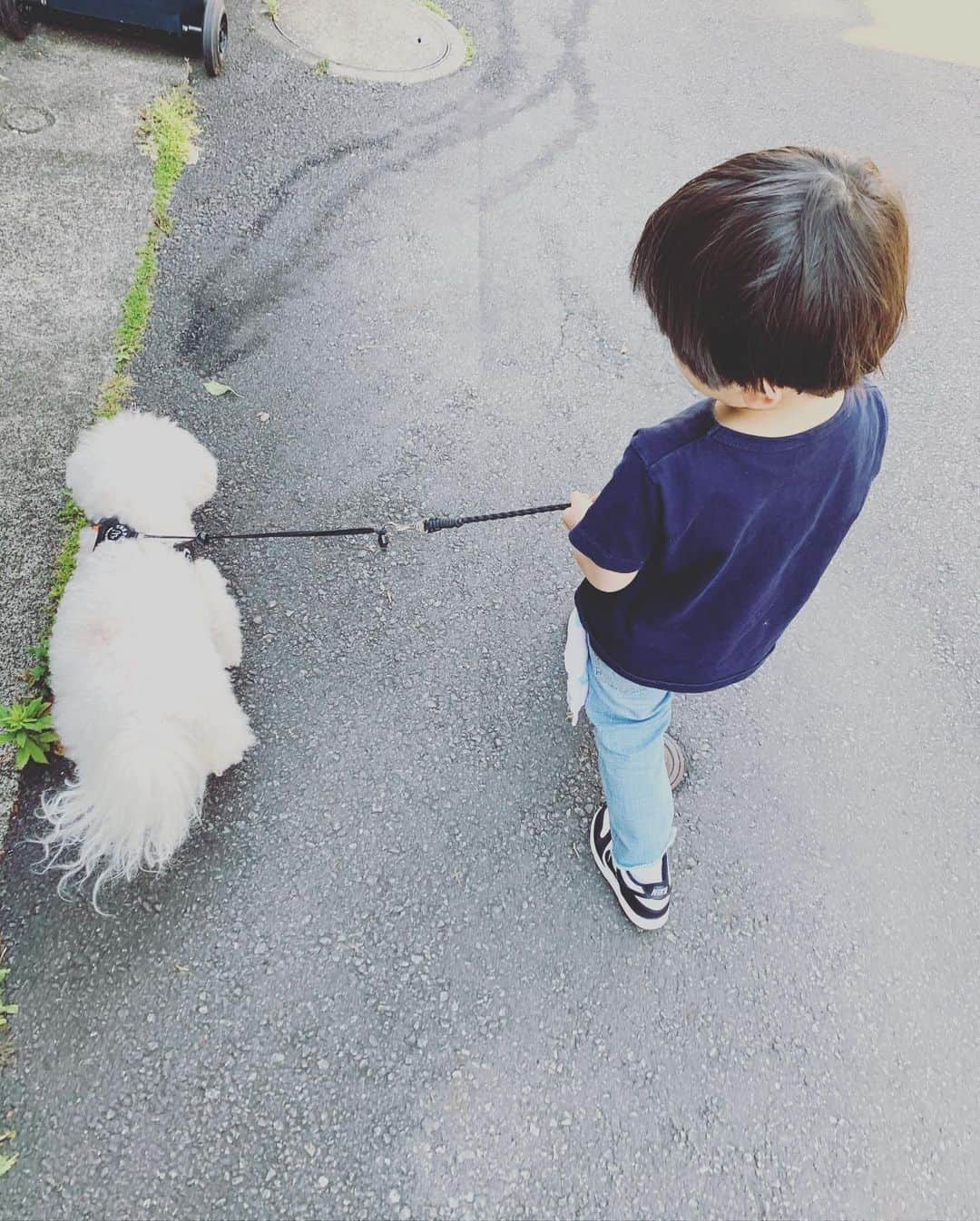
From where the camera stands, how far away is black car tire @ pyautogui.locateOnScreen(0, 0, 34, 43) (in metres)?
4.03

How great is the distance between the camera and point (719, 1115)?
6.08ft

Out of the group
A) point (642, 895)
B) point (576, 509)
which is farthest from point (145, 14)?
point (642, 895)

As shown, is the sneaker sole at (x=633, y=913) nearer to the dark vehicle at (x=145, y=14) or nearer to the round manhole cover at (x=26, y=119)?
the round manhole cover at (x=26, y=119)

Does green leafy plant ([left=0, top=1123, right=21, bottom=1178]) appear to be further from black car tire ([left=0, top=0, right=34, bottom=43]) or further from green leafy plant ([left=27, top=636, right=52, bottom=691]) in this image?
black car tire ([left=0, top=0, right=34, bottom=43])

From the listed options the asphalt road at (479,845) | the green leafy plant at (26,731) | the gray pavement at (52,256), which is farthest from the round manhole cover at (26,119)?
the green leafy plant at (26,731)

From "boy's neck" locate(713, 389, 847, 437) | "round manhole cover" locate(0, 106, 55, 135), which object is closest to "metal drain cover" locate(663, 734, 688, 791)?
"boy's neck" locate(713, 389, 847, 437)

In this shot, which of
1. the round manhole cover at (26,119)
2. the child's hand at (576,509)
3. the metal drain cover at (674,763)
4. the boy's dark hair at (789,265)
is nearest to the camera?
the boy's dark hair at (789,265)

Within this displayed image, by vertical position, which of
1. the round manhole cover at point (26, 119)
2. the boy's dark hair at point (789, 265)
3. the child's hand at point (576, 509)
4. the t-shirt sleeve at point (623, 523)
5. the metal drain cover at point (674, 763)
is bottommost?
the metal drain cover at point (674, 763)

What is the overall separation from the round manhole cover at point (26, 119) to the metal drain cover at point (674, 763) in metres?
3.95

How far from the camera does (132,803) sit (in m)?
Answer: 1.69

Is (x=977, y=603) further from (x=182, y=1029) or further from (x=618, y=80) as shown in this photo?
(x=618, y=80)

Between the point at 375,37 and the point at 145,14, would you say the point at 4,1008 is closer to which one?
the point at 145,14

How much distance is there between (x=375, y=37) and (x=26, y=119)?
2.19 m

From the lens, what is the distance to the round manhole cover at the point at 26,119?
3758 mm
